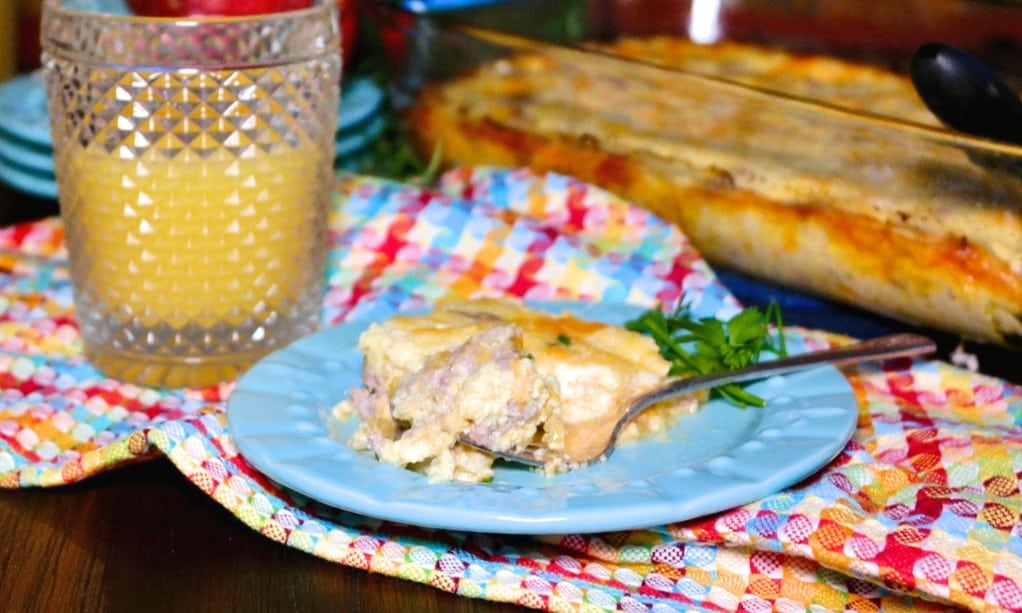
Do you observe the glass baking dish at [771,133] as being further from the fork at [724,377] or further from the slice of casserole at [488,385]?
the slice of casserole at [488,385]

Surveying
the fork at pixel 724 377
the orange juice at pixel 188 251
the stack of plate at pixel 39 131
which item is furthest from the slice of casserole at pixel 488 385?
the stack of plate at pixel 39 131

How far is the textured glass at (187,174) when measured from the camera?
107 cm

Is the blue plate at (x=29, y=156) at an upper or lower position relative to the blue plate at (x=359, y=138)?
lower

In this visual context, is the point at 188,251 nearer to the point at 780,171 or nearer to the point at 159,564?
the point at 159,564

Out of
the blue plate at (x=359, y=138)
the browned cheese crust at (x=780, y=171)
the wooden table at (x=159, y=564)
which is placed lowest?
the wooden table at (x=159, y=564)

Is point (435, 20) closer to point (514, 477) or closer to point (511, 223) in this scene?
point (511, 223)

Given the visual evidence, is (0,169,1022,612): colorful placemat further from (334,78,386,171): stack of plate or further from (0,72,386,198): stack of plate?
(334,78,386,171): stack of plate

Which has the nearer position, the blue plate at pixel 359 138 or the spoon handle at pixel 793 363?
the spoon handle at pixel 793 363

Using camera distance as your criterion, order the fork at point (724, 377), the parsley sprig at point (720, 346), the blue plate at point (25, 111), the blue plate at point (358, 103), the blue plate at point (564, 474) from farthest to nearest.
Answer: the blue plate at point (358, 103) < the blue plate at point (25, 111) < the parsley sprig at point (720, 346) < the fork at point (724, 377) < the blue plate at point (564, 474)

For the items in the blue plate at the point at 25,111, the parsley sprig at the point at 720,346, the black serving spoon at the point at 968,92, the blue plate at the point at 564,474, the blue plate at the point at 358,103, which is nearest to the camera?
the blue plate at the point at 564,474

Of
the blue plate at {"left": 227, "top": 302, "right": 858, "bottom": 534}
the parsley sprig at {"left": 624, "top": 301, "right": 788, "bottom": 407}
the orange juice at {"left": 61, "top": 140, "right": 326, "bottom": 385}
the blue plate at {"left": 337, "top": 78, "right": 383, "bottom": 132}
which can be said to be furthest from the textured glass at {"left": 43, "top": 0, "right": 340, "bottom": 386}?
the blue plate at {"left": 337, "top": 78, "right": 383, "bottom": 132}

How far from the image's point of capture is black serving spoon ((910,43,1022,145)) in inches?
44.9

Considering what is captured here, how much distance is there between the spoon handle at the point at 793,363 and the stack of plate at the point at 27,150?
904 millimetres

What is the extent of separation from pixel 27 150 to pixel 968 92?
3.50ft
